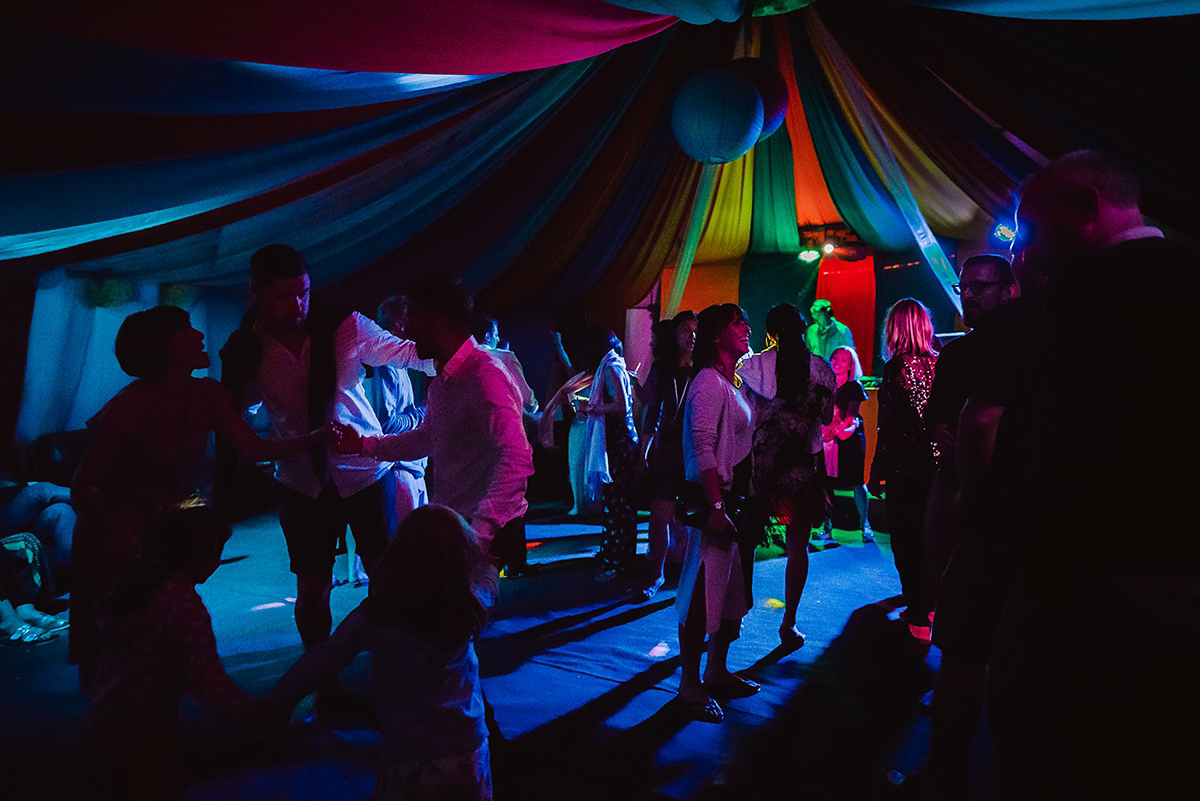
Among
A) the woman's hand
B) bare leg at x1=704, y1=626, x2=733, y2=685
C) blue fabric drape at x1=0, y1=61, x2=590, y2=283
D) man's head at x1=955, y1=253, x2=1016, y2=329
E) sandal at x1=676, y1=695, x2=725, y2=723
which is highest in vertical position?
blue fabric drape at x1=0, y1=61, x2=590, y2=283

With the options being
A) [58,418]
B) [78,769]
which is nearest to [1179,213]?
[78,769]

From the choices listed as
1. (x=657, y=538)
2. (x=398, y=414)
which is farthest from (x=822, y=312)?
(x=398, y=414)

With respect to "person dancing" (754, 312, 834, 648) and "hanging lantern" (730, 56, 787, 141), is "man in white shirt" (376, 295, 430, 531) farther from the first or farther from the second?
"hanging lantern" (730, 56, 787, 141)

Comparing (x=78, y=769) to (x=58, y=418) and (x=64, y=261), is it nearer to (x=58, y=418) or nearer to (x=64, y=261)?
(x=64, y=261)

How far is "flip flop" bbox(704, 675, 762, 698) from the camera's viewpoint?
264 centimetres

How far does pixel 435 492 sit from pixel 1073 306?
1547 millimetres

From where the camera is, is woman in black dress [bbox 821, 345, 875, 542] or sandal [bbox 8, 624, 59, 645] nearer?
sandal [bbox 8, 624, 59, 645]

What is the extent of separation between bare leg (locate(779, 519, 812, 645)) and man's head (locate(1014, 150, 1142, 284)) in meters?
2.15

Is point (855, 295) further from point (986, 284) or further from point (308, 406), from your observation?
point (308, 406)

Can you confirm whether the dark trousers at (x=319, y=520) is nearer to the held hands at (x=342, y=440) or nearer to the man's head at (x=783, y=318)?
the held hands at (x=342, y=440)

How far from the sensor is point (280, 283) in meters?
2.22

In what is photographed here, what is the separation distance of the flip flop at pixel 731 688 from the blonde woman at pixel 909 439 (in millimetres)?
1111

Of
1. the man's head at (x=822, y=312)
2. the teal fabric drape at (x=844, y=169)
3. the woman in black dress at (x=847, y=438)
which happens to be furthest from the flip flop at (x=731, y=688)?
the man's head at (x=822, y=312)

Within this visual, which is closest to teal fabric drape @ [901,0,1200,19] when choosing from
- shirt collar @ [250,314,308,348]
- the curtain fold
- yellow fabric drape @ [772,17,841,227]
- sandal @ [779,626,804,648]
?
the curtain fold
